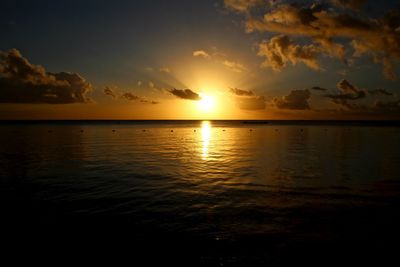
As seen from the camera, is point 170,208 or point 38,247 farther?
point 170,208

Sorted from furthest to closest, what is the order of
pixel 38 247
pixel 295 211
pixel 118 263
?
1. pixel 295 211
2. pixel 38 247
3. pixel 118 263

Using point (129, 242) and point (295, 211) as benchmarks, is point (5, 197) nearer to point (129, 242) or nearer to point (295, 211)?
point (129, 242)

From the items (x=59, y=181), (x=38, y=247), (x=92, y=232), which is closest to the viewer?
(x=38, y=247)

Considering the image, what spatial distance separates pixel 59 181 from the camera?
22.8 m

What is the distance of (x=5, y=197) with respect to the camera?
18.0m

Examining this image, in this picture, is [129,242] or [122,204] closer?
[129,242]

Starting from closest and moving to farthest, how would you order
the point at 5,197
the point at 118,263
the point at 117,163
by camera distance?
1. the point at 118,263
2. the point at 5,197
3. the point at 117,163

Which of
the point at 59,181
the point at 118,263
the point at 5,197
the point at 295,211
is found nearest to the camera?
the point at 118,263

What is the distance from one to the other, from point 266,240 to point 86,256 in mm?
7176

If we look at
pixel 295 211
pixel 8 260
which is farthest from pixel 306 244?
pixel 8 260

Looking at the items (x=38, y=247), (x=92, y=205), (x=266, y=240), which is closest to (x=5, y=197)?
(x=92, y=205)

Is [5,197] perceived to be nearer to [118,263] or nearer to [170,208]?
[170,208]

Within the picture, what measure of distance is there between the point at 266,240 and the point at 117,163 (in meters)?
24.0

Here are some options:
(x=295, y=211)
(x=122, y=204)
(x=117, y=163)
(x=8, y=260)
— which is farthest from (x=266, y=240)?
(x=117, y=163)
